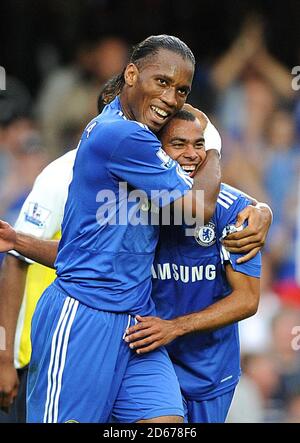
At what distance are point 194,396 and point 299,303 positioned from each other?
133 inches

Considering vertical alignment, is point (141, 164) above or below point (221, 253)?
above


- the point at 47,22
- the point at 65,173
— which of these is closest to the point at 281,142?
the point at 47,22

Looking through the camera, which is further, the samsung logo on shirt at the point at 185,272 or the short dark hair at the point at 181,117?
the samsung logo on shirt at the point at 185,272

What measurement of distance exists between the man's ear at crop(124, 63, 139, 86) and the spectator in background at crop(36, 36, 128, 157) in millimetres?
Answer: 4284

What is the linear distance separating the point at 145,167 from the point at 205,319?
2.48 feet

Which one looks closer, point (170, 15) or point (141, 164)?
point (141, 164)

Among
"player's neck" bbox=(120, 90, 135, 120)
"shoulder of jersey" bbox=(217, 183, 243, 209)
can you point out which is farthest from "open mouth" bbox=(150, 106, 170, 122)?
"shoulder of jersey" bbox=(217, 183, 243, 209)

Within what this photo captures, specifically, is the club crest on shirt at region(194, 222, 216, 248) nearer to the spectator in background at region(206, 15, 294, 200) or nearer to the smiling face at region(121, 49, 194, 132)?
the smiling face at region(121, 49, 194, 132)

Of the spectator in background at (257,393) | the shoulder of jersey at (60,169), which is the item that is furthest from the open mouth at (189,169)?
the spectator in background at (257,393)

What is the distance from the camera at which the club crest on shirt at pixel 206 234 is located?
4.86m

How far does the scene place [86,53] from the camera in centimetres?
976

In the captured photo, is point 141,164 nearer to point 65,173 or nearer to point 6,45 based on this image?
point 65,173

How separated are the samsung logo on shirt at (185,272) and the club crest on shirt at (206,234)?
0.38ft

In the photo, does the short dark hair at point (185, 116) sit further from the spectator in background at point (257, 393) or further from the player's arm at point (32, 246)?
the spectator in background at point (257, 393)
